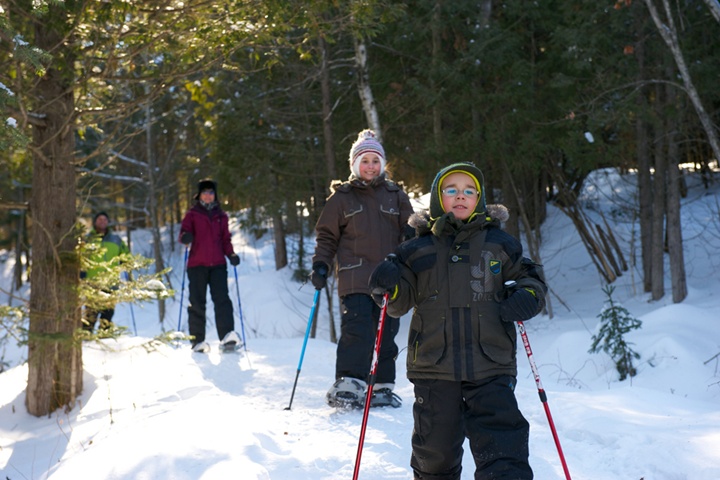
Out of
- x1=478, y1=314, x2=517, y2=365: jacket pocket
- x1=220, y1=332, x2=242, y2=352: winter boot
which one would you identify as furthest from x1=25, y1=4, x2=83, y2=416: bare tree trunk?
x1=478, y1=314, x2=517, y2=365: jacket pocket

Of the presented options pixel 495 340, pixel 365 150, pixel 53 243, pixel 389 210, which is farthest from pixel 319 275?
pixel 53 243

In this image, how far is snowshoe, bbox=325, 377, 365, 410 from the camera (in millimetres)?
5727

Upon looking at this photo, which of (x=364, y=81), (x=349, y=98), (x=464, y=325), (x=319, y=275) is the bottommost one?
(x=464, y=325)

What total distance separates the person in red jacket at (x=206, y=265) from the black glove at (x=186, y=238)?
12 mm

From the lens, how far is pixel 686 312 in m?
10.1

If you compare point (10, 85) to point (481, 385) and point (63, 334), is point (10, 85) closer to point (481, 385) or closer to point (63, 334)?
point (63, 334)

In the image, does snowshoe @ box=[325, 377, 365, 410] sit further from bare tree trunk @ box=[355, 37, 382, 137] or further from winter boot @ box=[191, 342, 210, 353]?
bare tree trunk @ box=[355, 37, 382, 137]

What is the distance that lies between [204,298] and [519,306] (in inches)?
245

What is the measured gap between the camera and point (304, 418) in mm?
5688

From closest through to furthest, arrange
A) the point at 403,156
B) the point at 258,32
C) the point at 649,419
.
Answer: the point at 649,419
the point at 258,32
the point at 403,156

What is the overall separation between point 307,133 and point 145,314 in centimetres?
1111

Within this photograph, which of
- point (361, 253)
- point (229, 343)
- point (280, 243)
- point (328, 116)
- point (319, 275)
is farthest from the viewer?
point (280, 243)

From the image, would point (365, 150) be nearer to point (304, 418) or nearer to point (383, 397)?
point (383, 397)

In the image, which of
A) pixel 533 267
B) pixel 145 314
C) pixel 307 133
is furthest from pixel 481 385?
pixel 145 314
